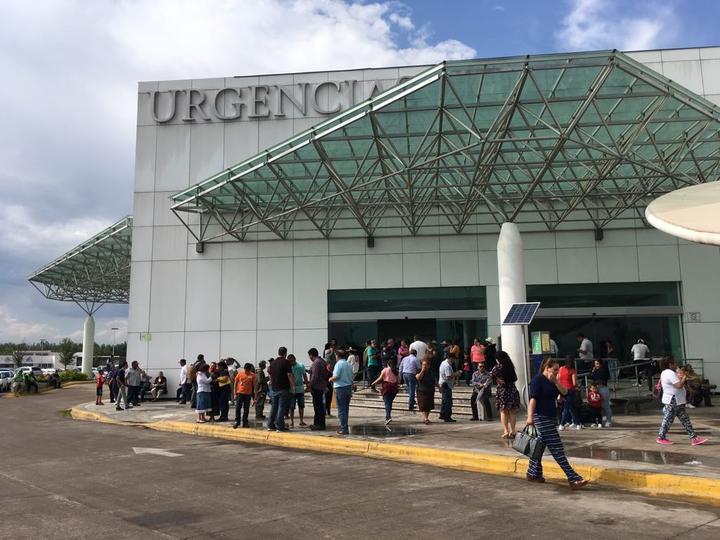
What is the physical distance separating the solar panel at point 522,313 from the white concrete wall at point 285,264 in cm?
923

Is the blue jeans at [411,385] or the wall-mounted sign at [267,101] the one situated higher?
the wall-mounted sign at [267,101]

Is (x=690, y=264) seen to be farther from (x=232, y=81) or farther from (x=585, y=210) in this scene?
(x=232, y=81)

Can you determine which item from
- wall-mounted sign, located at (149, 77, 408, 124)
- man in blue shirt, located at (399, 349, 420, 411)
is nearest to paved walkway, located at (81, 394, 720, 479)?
man in blue shirt, located at (399, 349, 420, 411)

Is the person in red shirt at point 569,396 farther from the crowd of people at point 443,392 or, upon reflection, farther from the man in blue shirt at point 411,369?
the man in blue shirt at point 411,369

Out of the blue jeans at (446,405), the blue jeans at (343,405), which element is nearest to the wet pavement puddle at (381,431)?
the blue jeans at (343,405)

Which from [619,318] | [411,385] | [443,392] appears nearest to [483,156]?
[411,385]

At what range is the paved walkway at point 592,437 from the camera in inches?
347

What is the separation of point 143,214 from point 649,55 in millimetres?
22326

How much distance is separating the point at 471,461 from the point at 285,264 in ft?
53.9

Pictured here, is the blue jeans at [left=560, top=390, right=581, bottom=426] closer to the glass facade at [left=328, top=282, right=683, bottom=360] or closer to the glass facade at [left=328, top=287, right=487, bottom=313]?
the glass facade at [left=328, top=282, right=683, bottom=360]

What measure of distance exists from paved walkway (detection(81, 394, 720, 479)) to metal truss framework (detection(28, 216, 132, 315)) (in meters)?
19.1

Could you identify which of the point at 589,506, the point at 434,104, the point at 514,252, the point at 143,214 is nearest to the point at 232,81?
the point at 143,214

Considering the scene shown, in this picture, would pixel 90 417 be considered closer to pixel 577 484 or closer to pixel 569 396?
pixel 569 396

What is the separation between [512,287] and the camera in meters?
17.5
